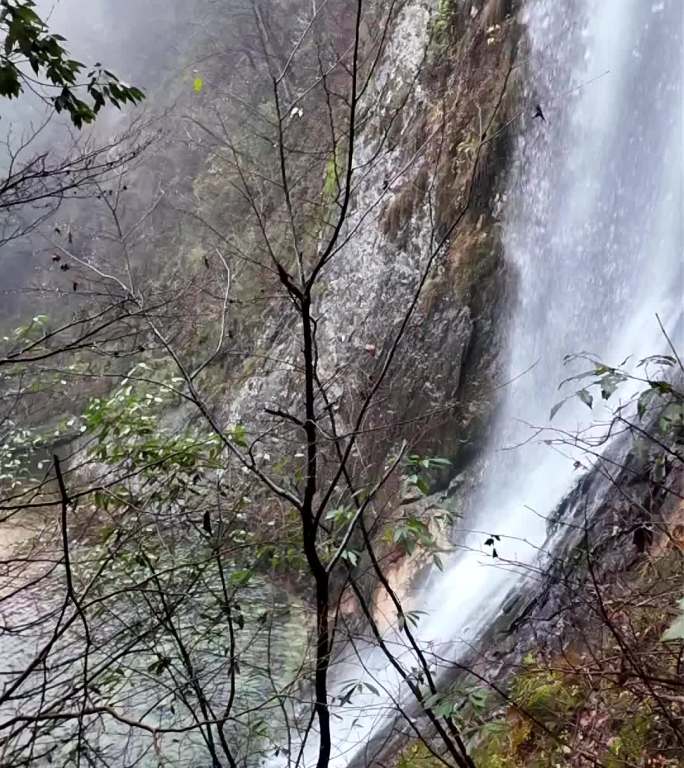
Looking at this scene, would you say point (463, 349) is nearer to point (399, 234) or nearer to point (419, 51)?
point (399, 234)

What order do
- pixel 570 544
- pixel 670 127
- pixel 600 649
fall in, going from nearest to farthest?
pixel 600 649 < pixel 570 544 < pixel 670 127

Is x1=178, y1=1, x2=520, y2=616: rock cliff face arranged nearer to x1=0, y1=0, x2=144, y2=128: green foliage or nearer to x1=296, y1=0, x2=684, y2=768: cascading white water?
x1=296, y1=0, x2=684, y2=768: cascading white water

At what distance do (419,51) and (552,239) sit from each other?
307 cm

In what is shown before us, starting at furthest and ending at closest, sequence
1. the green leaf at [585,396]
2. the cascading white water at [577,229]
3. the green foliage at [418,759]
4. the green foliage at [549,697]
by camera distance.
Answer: the cascading white water at [577,229]
the green foliage at [418,759]
the green foliage at [549,697]
the green leaf at [585,396]

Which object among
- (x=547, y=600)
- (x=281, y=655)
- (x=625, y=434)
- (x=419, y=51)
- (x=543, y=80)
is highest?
(x=419, y=51)

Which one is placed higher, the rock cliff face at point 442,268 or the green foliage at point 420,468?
the rock cliff face at point 442,268

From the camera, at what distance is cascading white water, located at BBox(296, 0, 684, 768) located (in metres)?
5.65

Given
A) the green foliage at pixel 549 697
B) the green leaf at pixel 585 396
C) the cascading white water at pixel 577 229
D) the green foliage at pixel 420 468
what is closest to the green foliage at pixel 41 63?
the green foliage at pixel 420 468

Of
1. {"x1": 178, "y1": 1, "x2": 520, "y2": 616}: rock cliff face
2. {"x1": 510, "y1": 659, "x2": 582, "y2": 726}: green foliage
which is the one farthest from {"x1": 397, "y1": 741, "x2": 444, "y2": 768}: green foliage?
{"x1": 178, "y1": 1, "x2": 520, "y2": 616}: rock cliff face

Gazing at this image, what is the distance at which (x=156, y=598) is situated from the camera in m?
2.70

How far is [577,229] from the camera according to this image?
644 centimetres

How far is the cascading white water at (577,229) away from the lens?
18.5ft

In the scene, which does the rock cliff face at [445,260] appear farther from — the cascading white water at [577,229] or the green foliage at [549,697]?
A: the green foliage at [549,697]

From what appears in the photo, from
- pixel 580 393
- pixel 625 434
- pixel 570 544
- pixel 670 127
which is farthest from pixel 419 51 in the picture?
pixel 580 393
